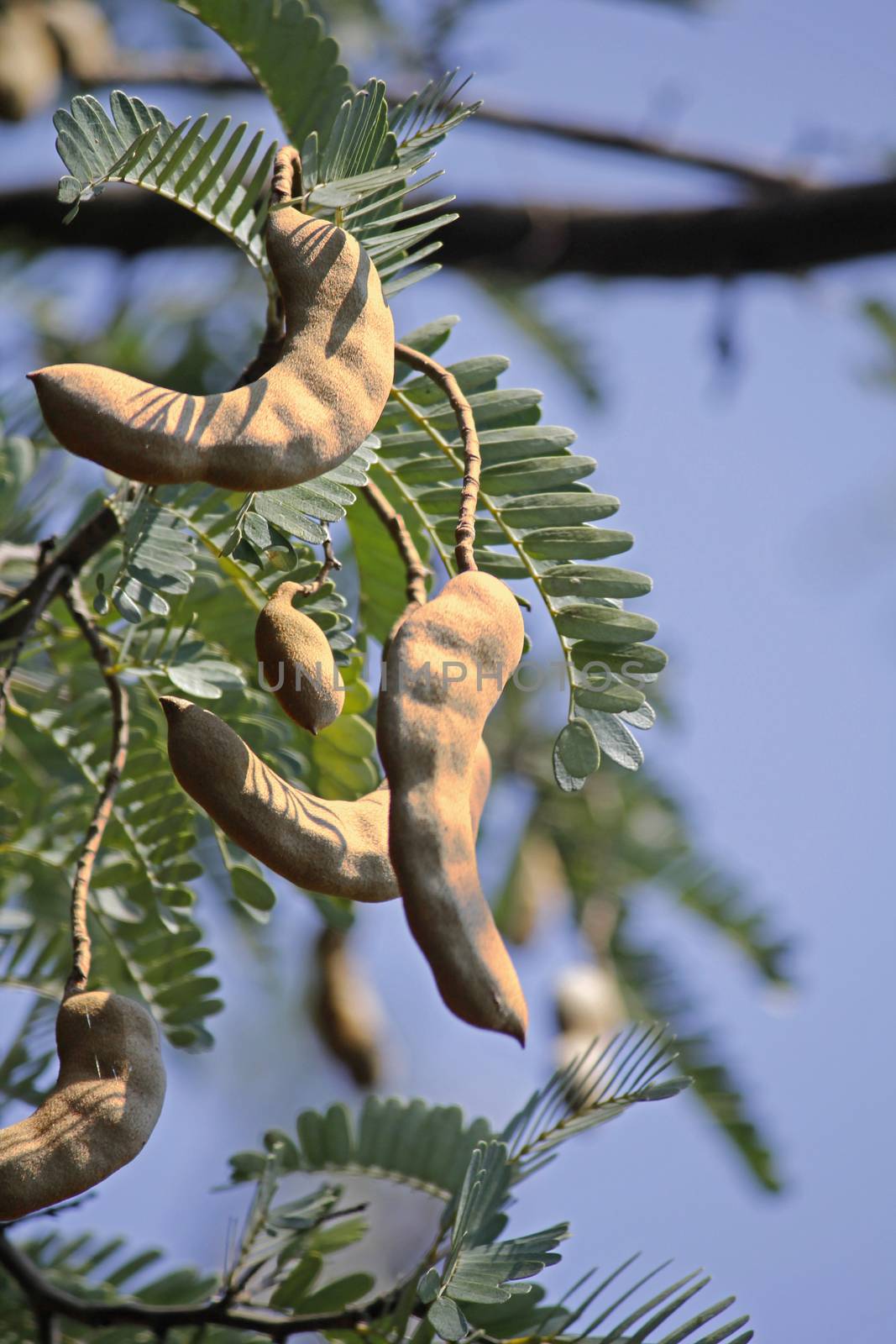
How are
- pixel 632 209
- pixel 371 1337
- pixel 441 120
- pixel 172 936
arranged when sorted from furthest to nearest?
pixel 632 209 → pixel 172 936 → pixel 371 1337 → pixel 441 120

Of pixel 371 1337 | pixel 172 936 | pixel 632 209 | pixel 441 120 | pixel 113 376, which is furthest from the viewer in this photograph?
pixel 632 209

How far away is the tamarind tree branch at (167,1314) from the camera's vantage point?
3.19 ft

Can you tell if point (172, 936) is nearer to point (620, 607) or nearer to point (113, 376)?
point (620, 607)

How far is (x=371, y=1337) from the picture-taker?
0.97 meters

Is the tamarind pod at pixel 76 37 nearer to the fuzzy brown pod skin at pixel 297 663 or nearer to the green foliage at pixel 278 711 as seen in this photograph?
the green foliage at pixel 278 711

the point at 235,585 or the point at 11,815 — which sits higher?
the point at 235,585

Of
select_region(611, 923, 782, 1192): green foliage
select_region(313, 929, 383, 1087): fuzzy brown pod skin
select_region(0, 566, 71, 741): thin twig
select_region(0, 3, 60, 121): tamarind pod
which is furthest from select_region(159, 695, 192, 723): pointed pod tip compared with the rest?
select_region(0, 3, 60, 121): tamarind pod

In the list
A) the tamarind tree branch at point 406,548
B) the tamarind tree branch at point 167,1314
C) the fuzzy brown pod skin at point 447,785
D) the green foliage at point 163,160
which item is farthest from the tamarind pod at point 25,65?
the fuzzy brown pod skin at point 447,785

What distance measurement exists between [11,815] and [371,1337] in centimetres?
48

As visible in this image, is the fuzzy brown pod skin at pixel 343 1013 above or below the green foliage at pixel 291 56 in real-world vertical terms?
below

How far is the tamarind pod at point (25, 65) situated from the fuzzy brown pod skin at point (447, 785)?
7.34 feet

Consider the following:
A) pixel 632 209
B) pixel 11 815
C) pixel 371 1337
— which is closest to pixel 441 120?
pixel 11 815

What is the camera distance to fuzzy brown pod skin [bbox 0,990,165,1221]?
0.67 m

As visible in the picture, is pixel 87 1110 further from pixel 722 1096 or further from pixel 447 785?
pixel 722 1096
